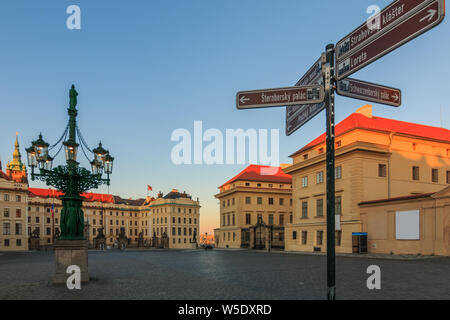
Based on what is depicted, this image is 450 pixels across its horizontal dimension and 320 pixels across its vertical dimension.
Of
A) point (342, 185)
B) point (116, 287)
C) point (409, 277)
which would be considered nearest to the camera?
point (116, 287)

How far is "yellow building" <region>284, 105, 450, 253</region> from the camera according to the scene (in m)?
33.8

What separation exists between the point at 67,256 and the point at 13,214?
7736 cm

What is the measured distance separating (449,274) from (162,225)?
10041 cm

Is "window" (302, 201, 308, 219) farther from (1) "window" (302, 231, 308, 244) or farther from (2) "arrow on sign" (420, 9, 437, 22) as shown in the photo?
(2) "arrow on sign" (420, 9, 437, 22)

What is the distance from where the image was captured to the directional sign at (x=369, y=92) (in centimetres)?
461

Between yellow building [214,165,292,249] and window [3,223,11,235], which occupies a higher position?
yellow building [214,165,292,249]

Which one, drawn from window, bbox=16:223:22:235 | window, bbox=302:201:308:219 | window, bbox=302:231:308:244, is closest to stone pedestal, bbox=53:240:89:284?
window, bbox=302:231:308:244

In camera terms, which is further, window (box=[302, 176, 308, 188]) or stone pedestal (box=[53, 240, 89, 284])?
window (box=[302, 176, 308, 188])

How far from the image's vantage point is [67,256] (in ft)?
41.8

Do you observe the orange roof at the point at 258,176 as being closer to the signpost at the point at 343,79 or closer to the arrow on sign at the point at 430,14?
the signpost at the point at 343,79

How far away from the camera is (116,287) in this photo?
11969 millimetres

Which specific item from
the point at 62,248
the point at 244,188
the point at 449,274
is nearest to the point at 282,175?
the point at 244,188

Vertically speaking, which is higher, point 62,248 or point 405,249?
point 62,248
